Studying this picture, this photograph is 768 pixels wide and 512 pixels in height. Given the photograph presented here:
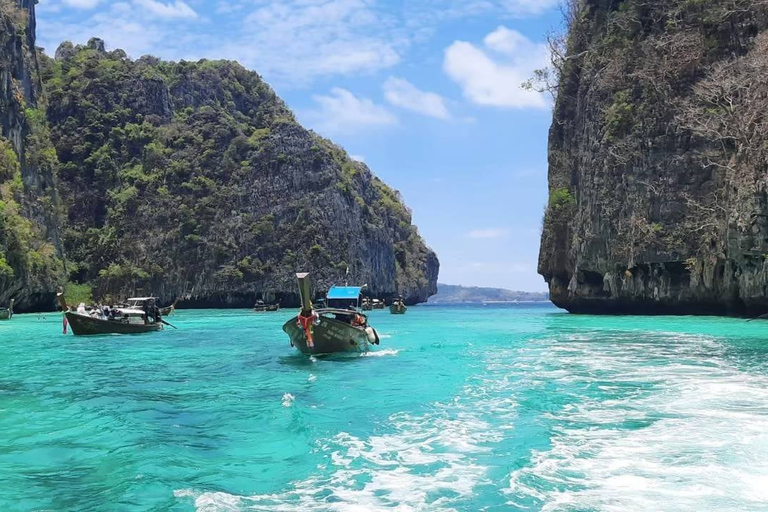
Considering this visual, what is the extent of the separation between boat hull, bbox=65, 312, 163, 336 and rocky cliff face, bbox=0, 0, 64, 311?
19295 millimetres

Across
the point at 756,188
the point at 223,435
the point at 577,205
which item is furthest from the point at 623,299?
the point at 223,435

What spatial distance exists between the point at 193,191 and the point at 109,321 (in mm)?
57775

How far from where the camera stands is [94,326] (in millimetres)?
31453

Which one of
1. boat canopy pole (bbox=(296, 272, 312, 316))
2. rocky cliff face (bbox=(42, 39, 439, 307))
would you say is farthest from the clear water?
rocky cliff face (bbox=(42, 39, 439, 307))

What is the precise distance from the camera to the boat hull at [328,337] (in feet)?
66.2

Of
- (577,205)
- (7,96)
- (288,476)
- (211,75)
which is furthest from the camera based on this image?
(211,75)

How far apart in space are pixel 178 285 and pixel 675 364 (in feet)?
240

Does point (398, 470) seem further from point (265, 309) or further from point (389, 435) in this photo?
point (265, 309)

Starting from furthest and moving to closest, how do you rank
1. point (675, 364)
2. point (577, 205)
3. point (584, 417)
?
point (577, 205)
point (675, 364)
point (584, 417)

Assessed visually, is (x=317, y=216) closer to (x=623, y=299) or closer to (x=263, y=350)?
(x=623, y=299)

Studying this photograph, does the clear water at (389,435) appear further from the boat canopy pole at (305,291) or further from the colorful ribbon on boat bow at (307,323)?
the boat canopy pole at (305,291)

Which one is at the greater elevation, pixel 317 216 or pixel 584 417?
pixel 317 216

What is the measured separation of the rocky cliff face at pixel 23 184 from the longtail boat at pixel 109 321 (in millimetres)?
18115

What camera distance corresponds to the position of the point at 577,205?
52.1 metres
